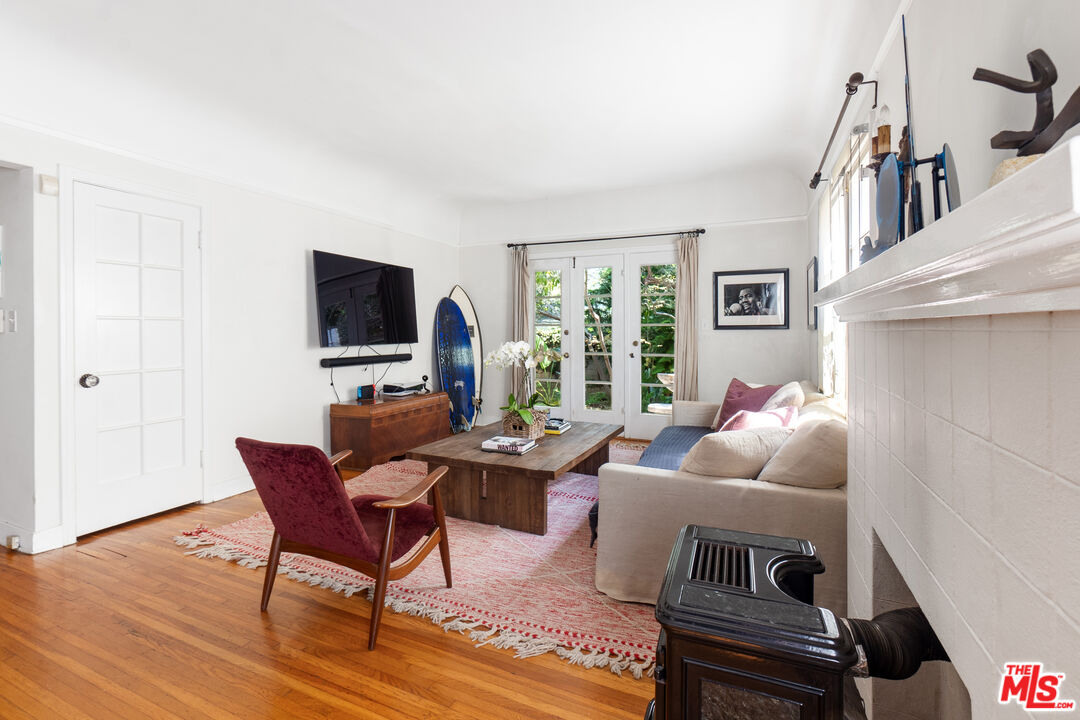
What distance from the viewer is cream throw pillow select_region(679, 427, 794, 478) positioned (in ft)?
6.68

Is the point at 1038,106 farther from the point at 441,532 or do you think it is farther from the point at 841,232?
the point at 841,232

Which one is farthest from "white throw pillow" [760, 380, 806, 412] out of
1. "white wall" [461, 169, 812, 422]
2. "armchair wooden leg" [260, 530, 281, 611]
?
"armchair wooden leg" [260, 530, 281, 611]

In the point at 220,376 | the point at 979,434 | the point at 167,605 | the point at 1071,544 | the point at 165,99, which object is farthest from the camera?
the point at 220,376

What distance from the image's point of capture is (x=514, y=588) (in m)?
2.30

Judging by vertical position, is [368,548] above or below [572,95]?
below

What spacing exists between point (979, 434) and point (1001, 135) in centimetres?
58

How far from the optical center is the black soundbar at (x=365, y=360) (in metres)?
4.49

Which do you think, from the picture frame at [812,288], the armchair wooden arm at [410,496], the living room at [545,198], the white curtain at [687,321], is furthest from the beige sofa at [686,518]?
the white curtain at [687,321]

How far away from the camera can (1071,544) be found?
53 cm

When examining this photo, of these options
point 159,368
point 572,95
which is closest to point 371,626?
point 159,368

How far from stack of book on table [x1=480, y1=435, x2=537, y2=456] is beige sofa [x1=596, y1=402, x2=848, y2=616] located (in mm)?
943

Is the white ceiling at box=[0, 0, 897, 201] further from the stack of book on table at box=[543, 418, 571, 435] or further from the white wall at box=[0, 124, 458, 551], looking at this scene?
the stack of book on table at box=[543, 418, 571, 435]

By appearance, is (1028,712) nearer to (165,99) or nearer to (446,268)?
(165,99)

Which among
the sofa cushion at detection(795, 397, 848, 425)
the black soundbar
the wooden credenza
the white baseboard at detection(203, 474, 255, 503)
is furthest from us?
the black soundbar
